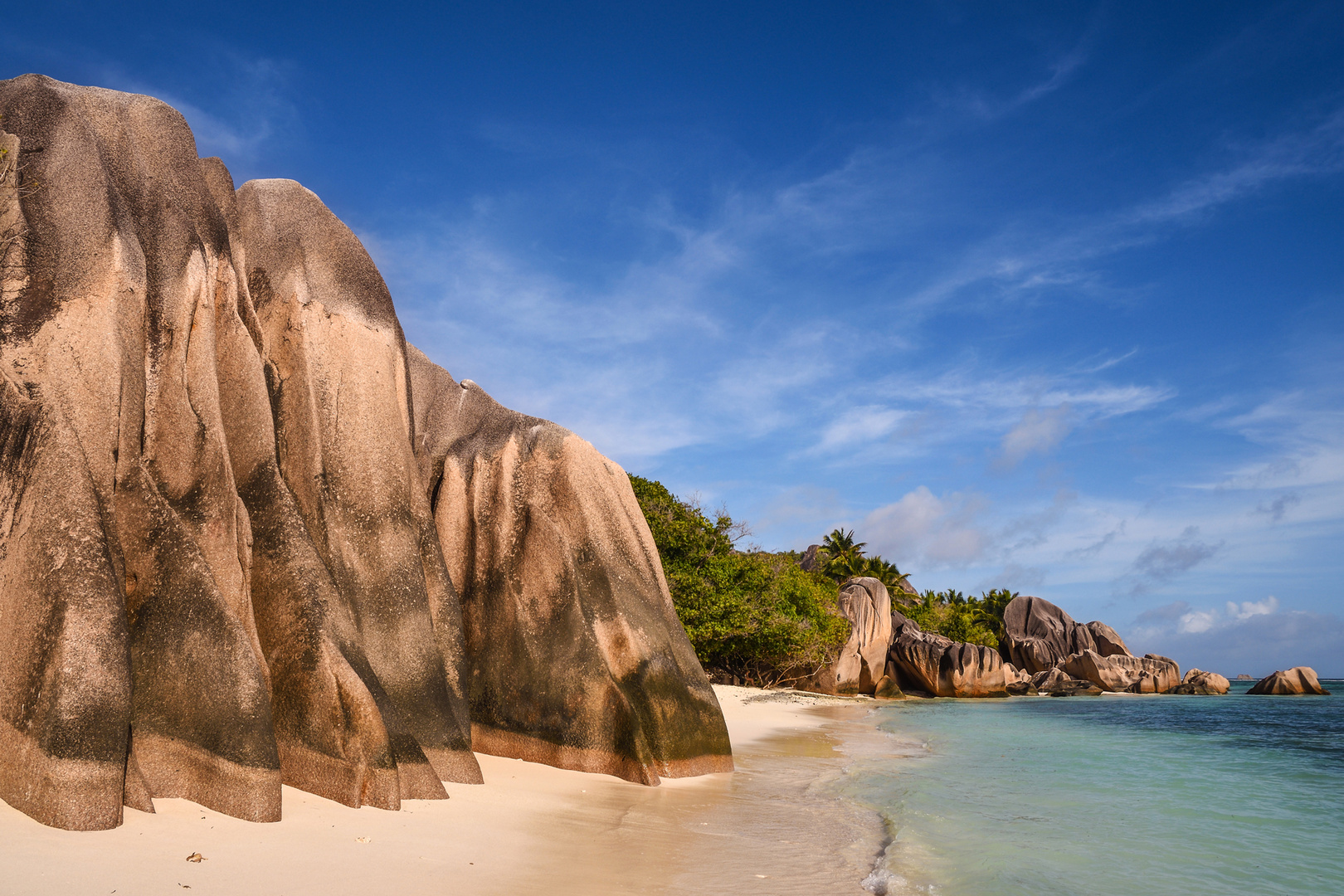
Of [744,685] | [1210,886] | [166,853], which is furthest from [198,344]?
[744,685]

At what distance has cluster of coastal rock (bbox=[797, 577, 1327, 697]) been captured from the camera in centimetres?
3875

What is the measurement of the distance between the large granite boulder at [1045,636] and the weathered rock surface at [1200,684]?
4035mm

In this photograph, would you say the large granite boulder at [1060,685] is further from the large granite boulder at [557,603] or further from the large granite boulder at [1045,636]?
the large granite boulder at [557,603]

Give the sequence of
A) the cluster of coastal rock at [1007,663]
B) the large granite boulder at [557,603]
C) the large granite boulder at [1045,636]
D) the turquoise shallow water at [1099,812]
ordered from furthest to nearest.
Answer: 1. the large granite boulder at [1045,636]
2. the cluster of coastal rock at [1007,663]
3. the large granite boulder at [557,603]
4. the turquoise shallow water at [1099,812]

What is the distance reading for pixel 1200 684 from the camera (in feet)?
173

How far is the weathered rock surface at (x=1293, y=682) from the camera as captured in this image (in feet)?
177

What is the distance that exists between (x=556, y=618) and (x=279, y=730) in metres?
4.01

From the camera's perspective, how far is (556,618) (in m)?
10.2

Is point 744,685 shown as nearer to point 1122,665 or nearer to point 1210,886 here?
point 1210,886

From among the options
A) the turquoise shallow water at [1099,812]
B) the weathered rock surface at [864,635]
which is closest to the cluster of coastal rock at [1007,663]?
the weathered rock surface at [864,635]

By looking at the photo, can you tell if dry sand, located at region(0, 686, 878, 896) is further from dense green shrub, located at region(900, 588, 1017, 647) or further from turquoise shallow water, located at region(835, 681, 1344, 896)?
dense green shrub, located at region(900, 588, 1017, 647)

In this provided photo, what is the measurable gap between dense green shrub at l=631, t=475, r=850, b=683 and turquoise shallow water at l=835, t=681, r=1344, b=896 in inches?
221

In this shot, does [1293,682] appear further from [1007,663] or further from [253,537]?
[253,537]

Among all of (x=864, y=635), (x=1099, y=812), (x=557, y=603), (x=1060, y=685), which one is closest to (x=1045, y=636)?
(x=1060, y=685)
